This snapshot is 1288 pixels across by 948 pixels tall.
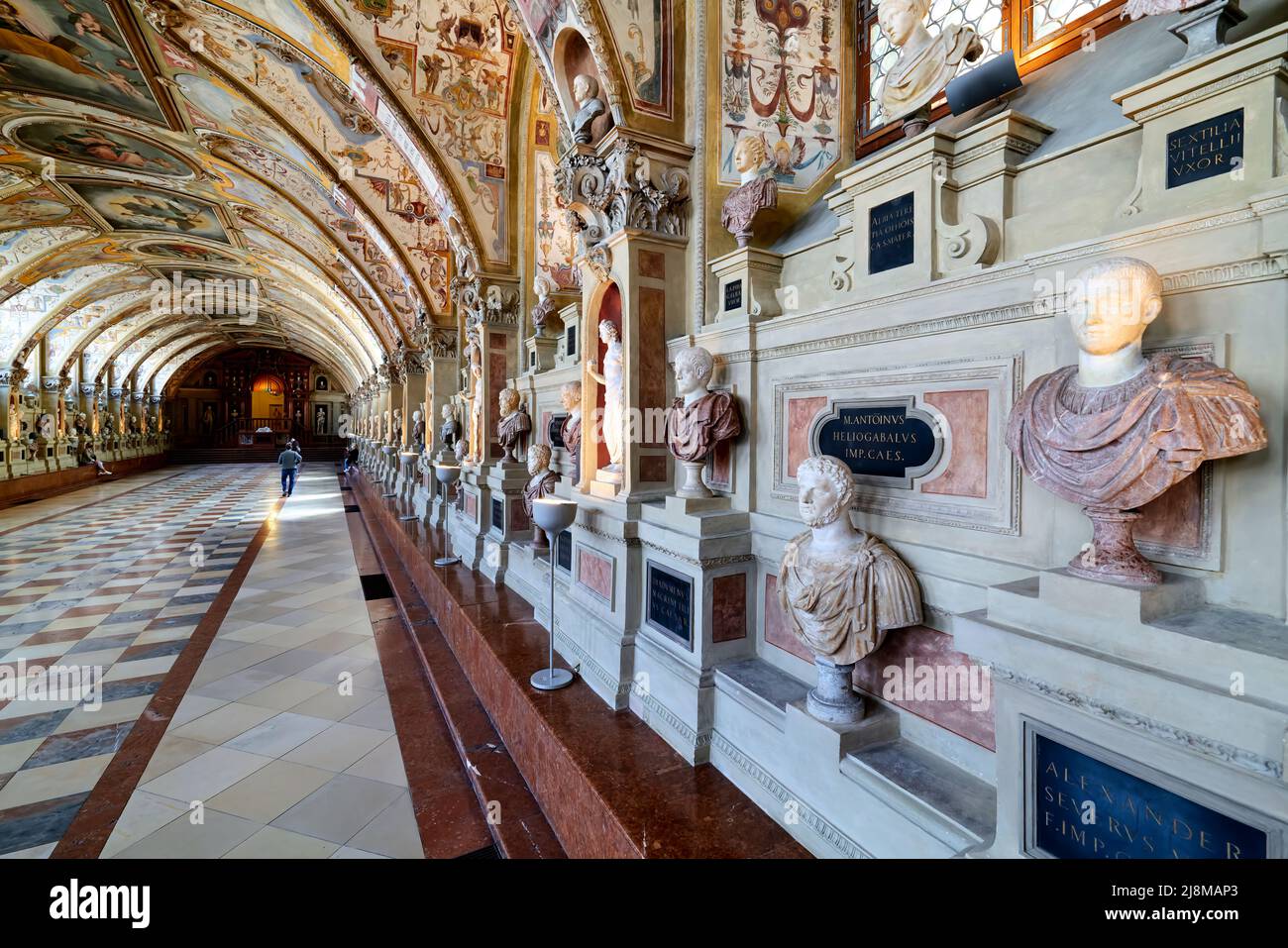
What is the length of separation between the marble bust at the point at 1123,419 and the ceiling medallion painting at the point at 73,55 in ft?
37.7

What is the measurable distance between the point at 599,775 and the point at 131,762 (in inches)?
129

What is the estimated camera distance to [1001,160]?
229 centimetres

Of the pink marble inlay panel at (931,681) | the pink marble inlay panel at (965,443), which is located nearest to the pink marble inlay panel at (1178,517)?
the pink marble inlay panel at (965,443)

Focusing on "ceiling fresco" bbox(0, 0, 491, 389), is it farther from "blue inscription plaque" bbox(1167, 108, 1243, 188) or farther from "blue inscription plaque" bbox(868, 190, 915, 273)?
"blue inscription plaque" bbox(1167, 108, 1243, 188)

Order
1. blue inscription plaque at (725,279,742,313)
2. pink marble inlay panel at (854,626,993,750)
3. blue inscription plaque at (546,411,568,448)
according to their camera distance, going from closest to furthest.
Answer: pink marble inlay panel at (854,626,993,750)
blue inscription plaque at (725,279,742,313)
blue inscription plaque at (546,411,568,448)

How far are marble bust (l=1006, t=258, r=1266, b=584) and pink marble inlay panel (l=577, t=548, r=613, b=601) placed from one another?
2827 mm

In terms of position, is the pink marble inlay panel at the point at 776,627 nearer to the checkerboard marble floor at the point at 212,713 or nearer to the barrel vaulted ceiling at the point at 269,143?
the checkerboard marble floor at the point at 212,713

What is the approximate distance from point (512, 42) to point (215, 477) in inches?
1027

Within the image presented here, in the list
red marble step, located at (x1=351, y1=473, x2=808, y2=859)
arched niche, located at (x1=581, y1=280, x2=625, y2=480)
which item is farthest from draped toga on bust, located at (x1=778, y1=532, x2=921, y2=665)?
arched niche, located at (x1=581, y1=280, x2=625, y2=480)

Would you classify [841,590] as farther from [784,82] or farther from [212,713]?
[212,713]

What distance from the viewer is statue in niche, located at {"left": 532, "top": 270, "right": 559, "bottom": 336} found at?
6965 millimetres

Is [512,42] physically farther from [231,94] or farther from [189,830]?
[189,830]

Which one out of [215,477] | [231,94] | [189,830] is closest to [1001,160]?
[189,830]

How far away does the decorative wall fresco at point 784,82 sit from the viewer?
3805mm
